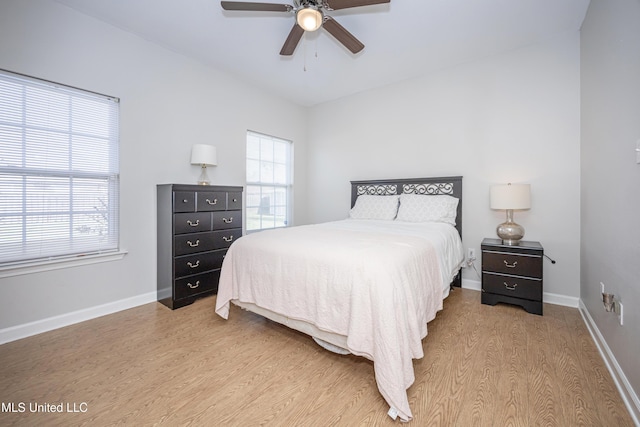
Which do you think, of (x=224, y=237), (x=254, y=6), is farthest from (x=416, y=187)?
(x=254, y=6)

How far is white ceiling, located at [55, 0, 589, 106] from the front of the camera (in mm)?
2361

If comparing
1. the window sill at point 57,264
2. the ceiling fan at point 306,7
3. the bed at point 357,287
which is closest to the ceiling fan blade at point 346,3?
the ceiling fan at point 306,7

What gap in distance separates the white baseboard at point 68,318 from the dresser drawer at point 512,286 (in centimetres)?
357

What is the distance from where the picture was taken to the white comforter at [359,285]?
55.3 inches

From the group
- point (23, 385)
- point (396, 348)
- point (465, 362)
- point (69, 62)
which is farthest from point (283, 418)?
point (69, 62)

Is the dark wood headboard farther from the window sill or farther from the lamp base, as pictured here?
the window sill

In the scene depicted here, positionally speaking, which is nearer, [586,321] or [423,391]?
[423,391]

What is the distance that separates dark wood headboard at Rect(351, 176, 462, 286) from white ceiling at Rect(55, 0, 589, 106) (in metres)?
1.44

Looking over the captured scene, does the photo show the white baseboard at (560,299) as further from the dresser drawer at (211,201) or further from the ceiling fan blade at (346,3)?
the dresser drawer at (211,201)

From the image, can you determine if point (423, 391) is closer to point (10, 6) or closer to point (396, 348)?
point (396, 348)

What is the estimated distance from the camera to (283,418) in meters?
1.35

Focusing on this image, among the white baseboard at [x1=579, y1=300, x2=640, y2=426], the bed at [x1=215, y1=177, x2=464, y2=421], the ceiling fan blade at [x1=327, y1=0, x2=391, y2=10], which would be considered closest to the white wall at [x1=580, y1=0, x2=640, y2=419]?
the white baseboard at [x1=579, y1=300, x2=640, y2=426]

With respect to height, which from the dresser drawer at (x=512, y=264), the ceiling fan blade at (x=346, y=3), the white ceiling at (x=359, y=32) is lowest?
the dresser drawer at (x=512, y=264)

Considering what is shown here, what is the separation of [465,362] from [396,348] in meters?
0.79
